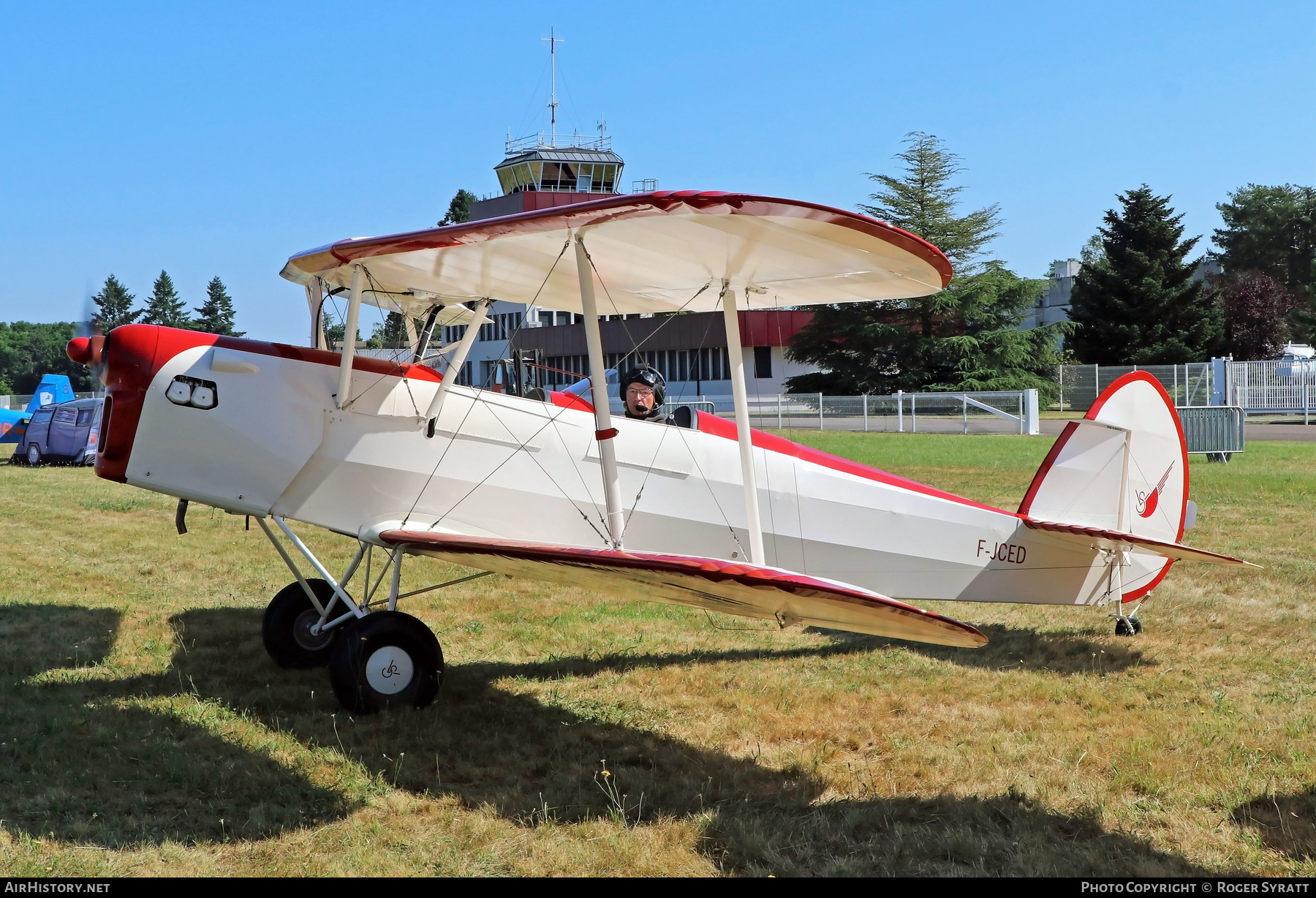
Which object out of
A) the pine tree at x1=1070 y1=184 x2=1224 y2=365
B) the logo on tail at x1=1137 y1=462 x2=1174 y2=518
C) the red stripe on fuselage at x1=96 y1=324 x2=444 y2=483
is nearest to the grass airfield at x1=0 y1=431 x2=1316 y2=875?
the logo on tail at x1=1137 y1=462 x2=1174 y2=518

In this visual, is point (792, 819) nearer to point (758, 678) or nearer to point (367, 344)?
point (758, 678)

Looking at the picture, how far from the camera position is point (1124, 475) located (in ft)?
21.0

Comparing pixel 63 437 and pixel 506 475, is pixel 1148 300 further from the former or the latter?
pixel 506 475

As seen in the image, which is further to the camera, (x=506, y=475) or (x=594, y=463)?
(x=594, y=463)

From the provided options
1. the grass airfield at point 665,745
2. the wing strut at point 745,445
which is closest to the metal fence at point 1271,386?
the grass airfield at point 665,745

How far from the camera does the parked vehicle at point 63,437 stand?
21.4m

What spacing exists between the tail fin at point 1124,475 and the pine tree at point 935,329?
35.8m

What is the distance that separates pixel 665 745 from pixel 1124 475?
11.7 ft

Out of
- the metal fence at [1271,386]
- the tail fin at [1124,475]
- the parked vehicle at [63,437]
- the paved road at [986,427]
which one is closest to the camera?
the tail fin at [1124,475]

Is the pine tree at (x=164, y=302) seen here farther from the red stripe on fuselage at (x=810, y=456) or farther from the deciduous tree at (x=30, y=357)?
the red stripe on fuselage at (x=810, y=456)

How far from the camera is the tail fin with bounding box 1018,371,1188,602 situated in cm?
638

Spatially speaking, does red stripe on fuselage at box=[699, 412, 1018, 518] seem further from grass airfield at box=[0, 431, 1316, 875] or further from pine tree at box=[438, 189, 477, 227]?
pine tree at box=[438, 189, 477, 227]

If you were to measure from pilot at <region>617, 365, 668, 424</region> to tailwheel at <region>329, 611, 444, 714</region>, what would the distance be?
1742 millimetres

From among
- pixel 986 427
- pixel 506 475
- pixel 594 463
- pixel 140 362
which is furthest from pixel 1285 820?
pixel 986 427
